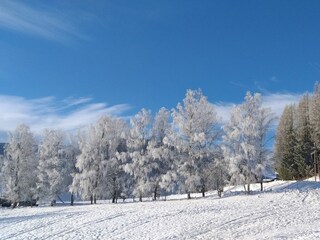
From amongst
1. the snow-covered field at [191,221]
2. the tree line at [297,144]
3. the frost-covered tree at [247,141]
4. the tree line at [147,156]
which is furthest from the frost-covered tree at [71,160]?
the tree line at [297,144]

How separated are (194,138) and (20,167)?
25897 millimetres

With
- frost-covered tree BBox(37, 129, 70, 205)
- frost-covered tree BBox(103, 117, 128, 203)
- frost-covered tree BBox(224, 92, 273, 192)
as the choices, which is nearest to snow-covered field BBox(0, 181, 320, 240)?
frost-covered tree BBox(224, 92, 273, 192)

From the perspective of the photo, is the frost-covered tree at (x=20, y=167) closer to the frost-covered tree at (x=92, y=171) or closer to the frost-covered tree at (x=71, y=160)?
the frost-covered tree at (x=71, y=160)

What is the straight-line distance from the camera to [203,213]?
35719 millimetres

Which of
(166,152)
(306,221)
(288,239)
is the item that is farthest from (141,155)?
(288,239)

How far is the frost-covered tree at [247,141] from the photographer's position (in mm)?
45625

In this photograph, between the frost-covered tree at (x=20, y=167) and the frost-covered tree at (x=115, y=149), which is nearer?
the frost-covered tree at (x=115, y=149)

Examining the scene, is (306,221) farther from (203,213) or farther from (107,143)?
(107,143)

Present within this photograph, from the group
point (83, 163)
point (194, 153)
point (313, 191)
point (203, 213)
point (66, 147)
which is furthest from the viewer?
point (66, 147)

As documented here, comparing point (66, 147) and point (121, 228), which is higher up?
point (66, 147)

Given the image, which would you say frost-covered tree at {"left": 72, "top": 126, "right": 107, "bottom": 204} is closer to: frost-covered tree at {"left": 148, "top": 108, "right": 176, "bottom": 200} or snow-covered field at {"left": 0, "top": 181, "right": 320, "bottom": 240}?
frost-covered tree at {"left": 148, "top": 108, "right": 176, "bottom": 200}

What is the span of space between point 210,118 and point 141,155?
9444mm

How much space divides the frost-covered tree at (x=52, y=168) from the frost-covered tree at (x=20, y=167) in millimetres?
1657

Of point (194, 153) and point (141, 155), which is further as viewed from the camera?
point (141, 155)
